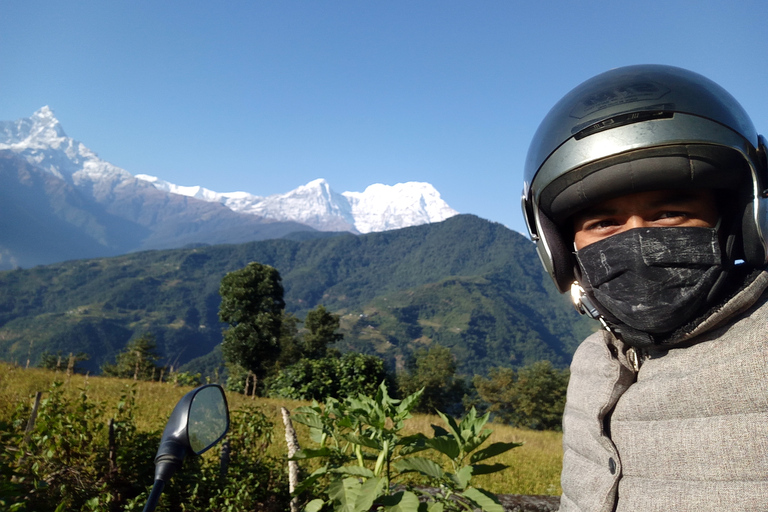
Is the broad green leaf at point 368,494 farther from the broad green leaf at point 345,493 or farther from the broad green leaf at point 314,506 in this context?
the broad green leaf at point 314,506

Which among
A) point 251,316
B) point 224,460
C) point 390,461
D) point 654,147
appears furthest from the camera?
point 251,316

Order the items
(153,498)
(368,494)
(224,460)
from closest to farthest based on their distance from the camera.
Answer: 1. (153,498)
2. (368,494)
3. (224,460)

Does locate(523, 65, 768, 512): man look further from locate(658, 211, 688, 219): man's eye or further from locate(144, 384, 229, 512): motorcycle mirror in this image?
locate(144, 384, 229, 512): motorcycle mirror

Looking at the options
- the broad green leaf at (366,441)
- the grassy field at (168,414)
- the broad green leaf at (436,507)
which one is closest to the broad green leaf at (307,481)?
the broad green leaf at (366,441)

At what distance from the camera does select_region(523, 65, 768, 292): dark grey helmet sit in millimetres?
1515

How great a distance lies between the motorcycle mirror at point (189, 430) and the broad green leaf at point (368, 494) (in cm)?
86

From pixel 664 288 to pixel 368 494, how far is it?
1.65 meters

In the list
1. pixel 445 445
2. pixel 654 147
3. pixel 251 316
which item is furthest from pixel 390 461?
pixel 251 316

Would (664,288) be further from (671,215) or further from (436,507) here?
(436,507)

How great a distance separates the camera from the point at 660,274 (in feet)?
4.73

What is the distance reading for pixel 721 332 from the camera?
4.37 feet

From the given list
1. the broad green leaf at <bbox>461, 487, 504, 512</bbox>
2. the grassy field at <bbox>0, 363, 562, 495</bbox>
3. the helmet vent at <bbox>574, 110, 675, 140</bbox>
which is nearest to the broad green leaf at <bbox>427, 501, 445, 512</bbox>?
the broad green leaf at <bbox>461, 487, 504, 512</bbox>

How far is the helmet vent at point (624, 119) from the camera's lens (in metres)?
1.59

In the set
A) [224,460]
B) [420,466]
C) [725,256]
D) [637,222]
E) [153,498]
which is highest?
[637,222]
